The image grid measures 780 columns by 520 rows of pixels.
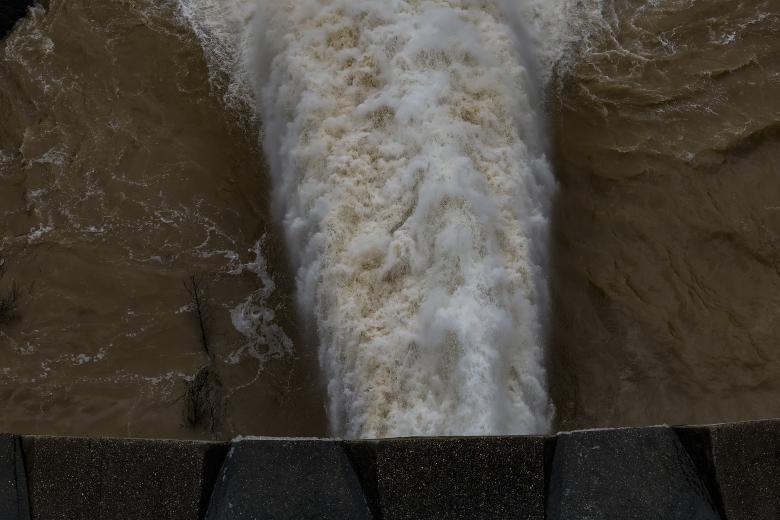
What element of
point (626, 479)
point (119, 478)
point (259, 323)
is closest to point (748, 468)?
point (626, 479)

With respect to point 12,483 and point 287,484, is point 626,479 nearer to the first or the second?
point 287,484

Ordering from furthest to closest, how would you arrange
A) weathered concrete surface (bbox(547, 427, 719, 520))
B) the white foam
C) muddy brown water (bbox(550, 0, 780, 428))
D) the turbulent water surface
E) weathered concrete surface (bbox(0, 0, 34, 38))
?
weathered concrete surface (bbox(0, 0, 34, 38)), the white foam, muddy brown water (bbox(550, 0, 780, 428)), the turbulent water surface, weathered concrete surface (bbox(547, 427, 719, 520))

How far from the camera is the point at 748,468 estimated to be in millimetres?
2531

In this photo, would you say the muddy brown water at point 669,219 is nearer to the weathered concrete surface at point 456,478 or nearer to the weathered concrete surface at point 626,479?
the weathered concrete surface at point 626,479

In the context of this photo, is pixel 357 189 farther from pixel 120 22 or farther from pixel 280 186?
pixel 120 22

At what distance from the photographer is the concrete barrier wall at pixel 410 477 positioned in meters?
2.51

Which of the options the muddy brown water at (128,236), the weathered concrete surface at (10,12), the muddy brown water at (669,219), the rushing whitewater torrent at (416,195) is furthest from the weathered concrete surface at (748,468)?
the weathered concrete surface at (10,12)

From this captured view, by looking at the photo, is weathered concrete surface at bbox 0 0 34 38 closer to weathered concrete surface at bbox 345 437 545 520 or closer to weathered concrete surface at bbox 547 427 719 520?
weathered concrete surface at bbox 345 437 545 520

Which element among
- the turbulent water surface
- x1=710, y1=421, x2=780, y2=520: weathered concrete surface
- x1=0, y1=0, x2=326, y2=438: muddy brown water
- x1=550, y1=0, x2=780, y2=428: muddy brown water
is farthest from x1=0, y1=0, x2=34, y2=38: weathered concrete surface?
x1=710, y1=421, x2=780, y2=520: weathered concrete surface

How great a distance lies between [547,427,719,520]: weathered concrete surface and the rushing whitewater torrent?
1.41 metres

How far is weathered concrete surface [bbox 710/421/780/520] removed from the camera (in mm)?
2498

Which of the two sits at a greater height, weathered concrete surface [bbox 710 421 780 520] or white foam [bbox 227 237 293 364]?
weathered concrete surface [bbox 710 421 780 520]

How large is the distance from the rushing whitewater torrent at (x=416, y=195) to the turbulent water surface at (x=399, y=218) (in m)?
0.02

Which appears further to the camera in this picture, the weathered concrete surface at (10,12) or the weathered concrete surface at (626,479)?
the weathered concrete surface at (10,12)
